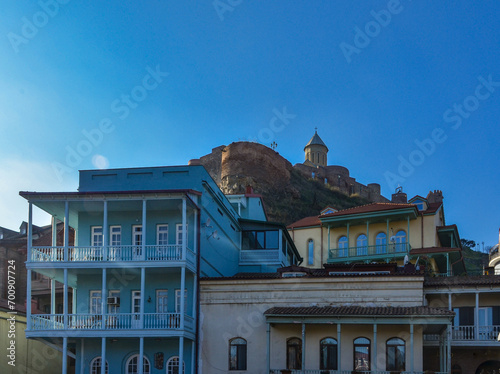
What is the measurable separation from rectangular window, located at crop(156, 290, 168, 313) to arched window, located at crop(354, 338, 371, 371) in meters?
8.51

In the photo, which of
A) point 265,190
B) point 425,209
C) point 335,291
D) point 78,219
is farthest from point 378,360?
point 265,190

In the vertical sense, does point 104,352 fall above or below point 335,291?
below

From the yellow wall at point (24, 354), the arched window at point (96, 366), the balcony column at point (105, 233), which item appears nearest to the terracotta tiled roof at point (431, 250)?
the balcony column at point (105, 233)

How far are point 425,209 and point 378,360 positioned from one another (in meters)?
19.3

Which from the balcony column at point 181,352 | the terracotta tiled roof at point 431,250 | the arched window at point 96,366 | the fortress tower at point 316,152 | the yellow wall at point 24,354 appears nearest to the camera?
the balcony column at point 181,352

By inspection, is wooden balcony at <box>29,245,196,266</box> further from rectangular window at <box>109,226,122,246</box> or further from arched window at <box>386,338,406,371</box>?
arched window at <box>386,338,406,371</box>

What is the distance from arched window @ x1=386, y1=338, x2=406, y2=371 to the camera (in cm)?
2778

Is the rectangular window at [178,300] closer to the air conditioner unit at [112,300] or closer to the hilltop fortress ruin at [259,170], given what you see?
the air conditioner unit at [112,300]

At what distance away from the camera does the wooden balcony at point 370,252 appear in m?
43.2

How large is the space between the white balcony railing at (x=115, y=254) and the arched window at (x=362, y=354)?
7895mm

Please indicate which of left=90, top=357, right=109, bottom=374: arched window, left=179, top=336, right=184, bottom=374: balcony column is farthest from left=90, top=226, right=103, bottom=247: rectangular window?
left=179, top=336, right=184, bottom=374: balcony column

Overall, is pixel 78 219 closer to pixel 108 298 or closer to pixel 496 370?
pixel 108 298

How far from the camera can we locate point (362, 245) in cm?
4556

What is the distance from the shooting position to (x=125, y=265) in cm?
2909
